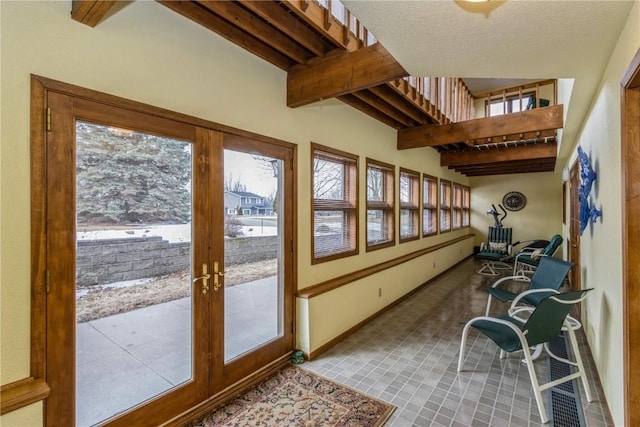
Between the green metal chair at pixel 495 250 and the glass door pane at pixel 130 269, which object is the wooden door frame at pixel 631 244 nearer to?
the glass door pane at pixel 130 269

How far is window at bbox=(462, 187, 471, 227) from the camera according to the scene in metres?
8.74

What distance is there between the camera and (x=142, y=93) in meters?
1.83

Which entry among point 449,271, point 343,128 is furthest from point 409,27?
point 449,271

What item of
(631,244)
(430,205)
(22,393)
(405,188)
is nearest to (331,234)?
(405,188)

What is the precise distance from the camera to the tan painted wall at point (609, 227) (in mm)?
1765

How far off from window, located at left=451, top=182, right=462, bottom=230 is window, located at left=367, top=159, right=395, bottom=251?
3.69 meters

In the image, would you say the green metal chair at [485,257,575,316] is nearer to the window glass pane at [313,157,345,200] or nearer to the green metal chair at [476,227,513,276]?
the window glass pane at [313,157,345,200]

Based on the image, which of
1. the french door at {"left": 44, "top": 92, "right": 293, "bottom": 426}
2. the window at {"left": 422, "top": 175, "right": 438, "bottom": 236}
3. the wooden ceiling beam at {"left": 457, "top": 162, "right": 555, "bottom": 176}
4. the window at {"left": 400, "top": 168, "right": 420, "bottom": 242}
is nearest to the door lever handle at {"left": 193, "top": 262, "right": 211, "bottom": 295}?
the french door at {"left": 44, "top": 92, "right": 293, "bottom": 426}

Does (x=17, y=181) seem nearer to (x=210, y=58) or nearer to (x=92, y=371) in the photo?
(x=92, y=371)

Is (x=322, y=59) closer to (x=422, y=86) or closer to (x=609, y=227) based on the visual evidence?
(x=422, y=86)

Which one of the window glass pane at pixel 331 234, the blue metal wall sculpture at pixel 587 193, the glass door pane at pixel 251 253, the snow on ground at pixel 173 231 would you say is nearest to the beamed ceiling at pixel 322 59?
the glass door pane at pixel 251 253

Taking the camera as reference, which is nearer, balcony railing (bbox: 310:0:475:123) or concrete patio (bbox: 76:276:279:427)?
concrete patio (bbox: 76:276:279:427)

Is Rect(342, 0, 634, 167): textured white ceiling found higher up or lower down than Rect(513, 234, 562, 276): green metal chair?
higher up

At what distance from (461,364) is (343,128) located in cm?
268
